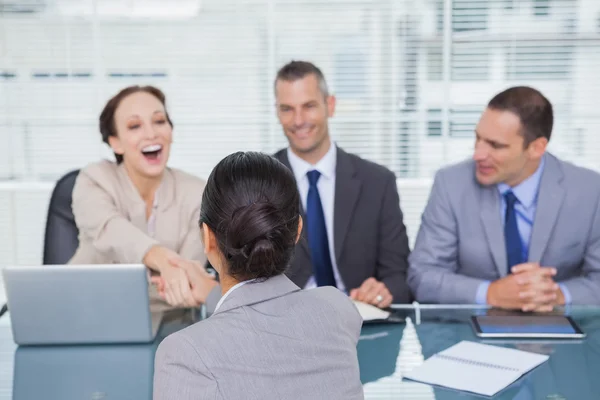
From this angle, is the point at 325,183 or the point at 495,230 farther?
the point at 325,183

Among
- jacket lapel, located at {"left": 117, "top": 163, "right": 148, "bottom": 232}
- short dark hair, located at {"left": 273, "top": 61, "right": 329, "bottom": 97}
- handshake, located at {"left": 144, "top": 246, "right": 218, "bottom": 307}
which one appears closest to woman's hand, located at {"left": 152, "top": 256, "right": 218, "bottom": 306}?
handshake, located at {"left": 144, "top": 246, "right": 218, "bottom": 307}

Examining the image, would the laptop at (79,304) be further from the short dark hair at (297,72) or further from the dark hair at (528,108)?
the dark hair at (528,108)

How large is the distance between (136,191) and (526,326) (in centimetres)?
143

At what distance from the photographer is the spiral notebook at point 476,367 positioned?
1.80 metres

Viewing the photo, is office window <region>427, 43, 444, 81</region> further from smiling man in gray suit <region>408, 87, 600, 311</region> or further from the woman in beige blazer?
the woman in beige blazer

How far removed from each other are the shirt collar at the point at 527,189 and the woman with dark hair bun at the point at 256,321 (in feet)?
5.33

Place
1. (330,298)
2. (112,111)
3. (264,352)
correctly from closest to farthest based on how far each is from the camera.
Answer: (264,352) → (330,298) → (112,111)

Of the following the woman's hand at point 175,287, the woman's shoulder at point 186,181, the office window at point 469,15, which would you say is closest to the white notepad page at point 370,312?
the woman's hand at point 175,287

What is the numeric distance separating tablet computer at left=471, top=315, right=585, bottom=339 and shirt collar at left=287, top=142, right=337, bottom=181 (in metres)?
1.01

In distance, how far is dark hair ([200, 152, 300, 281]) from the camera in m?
1.29

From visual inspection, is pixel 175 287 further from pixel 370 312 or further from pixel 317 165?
pixel 317 165

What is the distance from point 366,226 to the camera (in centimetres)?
304

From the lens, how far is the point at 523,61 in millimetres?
4922

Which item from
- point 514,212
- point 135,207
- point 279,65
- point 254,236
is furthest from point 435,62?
point 254,236
